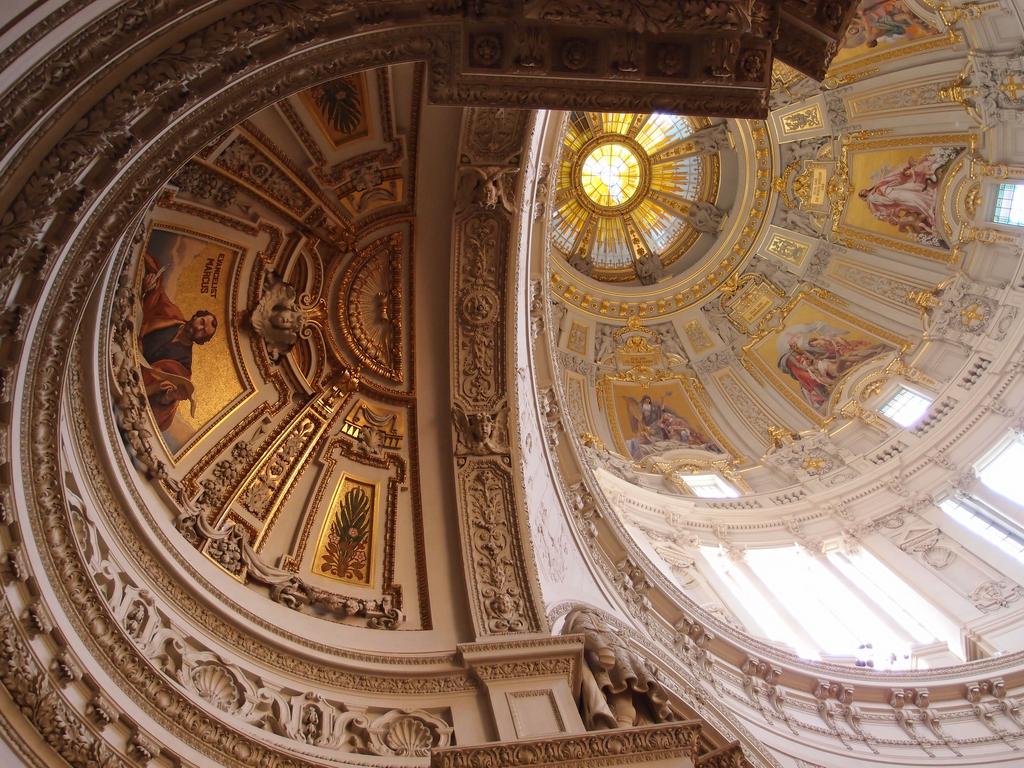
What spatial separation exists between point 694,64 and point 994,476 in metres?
16.7

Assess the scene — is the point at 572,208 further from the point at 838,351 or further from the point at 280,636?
the point at 280,636

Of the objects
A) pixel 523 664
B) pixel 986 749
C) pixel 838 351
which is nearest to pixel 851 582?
pixel 986 749

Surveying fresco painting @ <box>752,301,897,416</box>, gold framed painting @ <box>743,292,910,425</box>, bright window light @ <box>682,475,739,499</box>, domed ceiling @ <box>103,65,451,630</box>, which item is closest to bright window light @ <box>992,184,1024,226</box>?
gold framed painting @ <box>743,292,910,425</box>

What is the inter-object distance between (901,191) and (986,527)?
10916 millimetres

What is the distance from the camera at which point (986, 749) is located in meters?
10.5

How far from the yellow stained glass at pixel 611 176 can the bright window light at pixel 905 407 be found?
11.1 meters

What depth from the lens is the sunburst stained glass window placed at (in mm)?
24125

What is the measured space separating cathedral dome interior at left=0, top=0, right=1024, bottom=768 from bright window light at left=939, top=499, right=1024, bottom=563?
0.07 m

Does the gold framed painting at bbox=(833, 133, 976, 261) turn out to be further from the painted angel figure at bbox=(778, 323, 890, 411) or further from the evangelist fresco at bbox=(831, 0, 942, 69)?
the painted angel figure at bbox=(778, 323, 890, 411)

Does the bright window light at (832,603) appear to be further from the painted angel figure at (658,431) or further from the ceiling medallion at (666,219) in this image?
the ceiling medallion at (666,219)

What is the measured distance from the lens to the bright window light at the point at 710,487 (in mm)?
19828

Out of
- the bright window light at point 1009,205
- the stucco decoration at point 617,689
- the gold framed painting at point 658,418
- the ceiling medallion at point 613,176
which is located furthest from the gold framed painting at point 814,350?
the stucco decoration at point 617,689

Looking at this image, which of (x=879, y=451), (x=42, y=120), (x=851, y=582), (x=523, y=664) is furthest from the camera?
(x=879, y=451)

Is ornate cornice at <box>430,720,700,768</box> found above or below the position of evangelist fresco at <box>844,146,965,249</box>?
below
